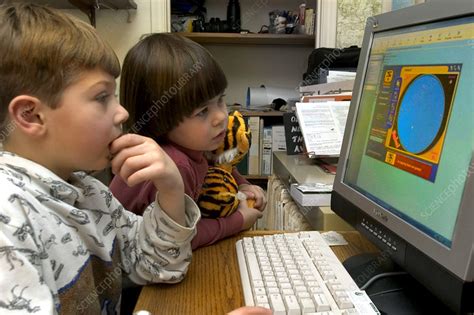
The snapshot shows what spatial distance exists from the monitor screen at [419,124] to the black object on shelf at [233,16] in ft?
6.53

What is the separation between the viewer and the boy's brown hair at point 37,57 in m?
0.60

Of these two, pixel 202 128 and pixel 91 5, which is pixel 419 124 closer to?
pixel 202 128

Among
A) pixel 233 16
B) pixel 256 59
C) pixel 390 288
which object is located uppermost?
pixel 233 16

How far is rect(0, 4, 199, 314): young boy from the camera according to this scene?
572 millimetres

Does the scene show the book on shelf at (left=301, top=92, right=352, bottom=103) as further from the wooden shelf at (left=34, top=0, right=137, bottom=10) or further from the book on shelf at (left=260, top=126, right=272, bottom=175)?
the wooden shelf at (left=34, top=0, right=137, bottom=10)

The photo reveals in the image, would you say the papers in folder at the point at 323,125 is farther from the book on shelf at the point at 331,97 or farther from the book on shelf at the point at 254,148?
the book on shelf at the point at 254,148

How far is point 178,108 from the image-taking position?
2.96ft

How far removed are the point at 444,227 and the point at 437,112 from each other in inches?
6.0

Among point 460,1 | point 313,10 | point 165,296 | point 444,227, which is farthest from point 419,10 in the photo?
point 313,10

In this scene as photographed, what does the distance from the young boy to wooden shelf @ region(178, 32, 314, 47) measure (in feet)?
6.42

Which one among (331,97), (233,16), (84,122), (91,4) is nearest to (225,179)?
(84,122)

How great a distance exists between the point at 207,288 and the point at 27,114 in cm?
38

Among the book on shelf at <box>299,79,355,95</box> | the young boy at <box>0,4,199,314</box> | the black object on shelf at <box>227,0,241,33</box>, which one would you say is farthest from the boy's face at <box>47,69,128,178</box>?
the black object on shelf at <box>227,0,241,33</box>

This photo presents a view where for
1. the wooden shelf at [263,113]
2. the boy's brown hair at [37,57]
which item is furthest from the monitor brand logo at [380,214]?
the wooden shelf at [263,113]
